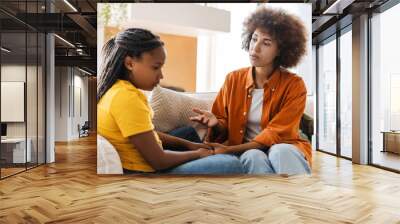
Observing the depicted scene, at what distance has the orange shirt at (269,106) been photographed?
586cm

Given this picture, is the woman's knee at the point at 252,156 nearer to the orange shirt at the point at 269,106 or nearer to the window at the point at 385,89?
the orange shirt at the point at 269,106

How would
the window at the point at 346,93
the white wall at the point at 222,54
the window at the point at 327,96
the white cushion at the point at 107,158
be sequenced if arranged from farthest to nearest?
the window at the point at 327,96 < the window at the point at 346,93 < the white wall at the point at 222,54 < the white cushion at the point at 107,158

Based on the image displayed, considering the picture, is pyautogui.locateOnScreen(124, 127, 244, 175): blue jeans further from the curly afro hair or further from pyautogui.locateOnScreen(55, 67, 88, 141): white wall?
pyautogui.locateOnScreen(55, 67, 88, 141): white wall

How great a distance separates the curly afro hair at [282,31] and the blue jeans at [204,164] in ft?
4.85

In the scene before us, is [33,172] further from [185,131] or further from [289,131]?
[289,131]

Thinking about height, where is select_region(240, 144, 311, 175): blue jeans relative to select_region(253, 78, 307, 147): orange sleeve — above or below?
below

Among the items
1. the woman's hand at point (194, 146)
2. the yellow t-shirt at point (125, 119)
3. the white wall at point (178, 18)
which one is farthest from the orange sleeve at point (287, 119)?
the yellow t-shirt at point (125, 119)

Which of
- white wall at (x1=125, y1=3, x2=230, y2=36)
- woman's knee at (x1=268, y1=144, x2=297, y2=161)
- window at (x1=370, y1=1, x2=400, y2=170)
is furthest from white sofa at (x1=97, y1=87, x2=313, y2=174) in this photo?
window at (x1=370, y1=1, x2=400, y2=170)

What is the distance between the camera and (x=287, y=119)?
5.88 metres

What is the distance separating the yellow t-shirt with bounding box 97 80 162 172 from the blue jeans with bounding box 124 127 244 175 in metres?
0.28

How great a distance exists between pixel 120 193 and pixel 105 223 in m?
1.33

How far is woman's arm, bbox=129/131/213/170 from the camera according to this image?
559 centimetres

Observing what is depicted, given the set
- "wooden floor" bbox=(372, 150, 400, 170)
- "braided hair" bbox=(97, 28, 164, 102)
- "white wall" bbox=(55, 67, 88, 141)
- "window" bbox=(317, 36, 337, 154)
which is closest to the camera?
"braided hair" bbox=(97, 28, 164, 102)

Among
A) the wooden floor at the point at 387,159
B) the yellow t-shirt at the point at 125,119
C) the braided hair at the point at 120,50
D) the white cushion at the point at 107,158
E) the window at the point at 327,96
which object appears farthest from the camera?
the window at the point at 327,96
